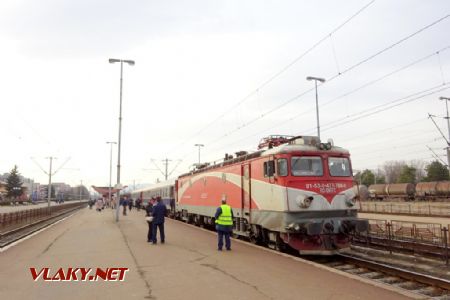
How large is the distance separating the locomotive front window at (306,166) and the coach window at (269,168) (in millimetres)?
644

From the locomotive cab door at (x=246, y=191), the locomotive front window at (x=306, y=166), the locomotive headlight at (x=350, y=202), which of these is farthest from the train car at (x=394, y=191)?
the locomotive front window at (x=306, y=166)

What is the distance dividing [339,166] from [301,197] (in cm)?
189

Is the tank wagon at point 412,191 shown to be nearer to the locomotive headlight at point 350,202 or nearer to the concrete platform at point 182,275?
the locomotive headlight at point 350,202

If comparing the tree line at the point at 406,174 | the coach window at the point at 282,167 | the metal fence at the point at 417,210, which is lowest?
the metal fence at the point at 417,210

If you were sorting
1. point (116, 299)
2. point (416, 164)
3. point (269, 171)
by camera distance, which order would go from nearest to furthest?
point (116, 299) → point (269, 171) → point (416, 164)

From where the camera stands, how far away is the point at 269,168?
12.8m

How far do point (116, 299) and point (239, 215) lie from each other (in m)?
8.82

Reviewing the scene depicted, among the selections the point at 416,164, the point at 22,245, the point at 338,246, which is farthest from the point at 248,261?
the point at 416,164

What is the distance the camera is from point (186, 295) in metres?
7.07

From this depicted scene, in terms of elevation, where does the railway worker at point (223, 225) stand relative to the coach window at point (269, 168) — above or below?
below

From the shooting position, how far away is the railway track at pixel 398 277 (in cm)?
813

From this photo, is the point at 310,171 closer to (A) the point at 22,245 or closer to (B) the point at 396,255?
(B) the point at 396,255

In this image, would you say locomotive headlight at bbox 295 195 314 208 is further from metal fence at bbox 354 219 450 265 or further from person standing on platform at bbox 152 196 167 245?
person standing on platform at bbox 152 196 167 245

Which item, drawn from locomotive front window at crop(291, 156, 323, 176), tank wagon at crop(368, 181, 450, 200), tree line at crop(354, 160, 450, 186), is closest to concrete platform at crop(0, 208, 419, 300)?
locomotive front window at crop(291, 156, 323, 176)
